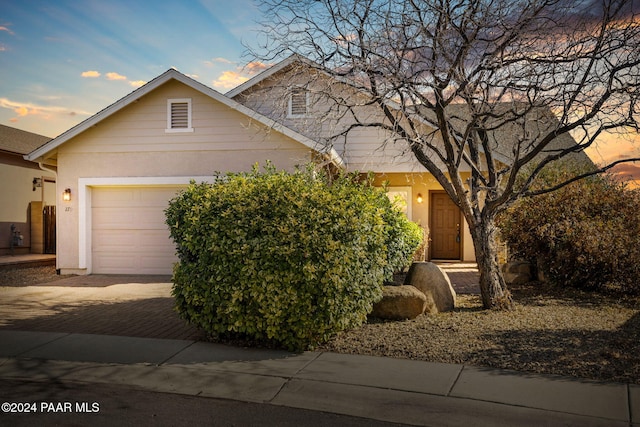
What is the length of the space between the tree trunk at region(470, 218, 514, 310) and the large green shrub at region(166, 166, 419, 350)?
2.71 meters

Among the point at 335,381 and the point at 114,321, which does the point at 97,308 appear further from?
the point at 335,381

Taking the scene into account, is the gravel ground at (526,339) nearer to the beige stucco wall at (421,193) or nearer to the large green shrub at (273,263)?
the large green shrub at (273,263)

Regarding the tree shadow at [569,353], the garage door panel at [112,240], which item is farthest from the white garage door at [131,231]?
the tree shadow at [569,353]

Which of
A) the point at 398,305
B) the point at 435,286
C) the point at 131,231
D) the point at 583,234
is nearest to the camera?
the point at 398,305

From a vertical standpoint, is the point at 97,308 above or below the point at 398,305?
below

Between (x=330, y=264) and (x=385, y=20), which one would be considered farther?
(x=385, y=20)

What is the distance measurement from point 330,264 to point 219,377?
190 cm

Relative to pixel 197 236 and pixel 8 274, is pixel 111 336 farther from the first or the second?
pixel 8 274

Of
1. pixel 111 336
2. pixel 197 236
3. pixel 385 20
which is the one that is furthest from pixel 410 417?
pixel 385 20

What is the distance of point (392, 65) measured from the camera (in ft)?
28.6

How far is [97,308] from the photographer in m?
9.91

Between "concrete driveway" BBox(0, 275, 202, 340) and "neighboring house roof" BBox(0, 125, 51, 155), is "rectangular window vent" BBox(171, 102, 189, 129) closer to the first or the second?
"concrete driveway" BBox(0, 275, 202, 340)

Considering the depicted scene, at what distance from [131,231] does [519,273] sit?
1007 centimetres

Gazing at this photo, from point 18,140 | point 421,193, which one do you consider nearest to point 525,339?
point 421,193
